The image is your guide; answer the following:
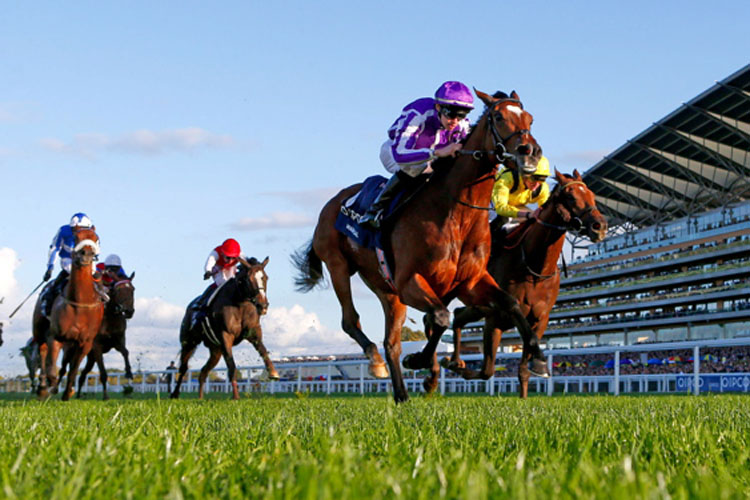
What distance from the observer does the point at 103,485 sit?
2.12m

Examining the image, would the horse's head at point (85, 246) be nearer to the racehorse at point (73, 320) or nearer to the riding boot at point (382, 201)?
the racehorse at point (73, 320)

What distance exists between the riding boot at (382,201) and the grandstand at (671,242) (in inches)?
1789

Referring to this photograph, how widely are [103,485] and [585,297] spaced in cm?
7863

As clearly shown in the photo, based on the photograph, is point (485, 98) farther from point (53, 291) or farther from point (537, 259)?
point (53, 291)

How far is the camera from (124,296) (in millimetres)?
15367

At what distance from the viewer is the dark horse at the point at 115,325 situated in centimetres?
1539

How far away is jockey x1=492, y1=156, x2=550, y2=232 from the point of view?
27.8ft

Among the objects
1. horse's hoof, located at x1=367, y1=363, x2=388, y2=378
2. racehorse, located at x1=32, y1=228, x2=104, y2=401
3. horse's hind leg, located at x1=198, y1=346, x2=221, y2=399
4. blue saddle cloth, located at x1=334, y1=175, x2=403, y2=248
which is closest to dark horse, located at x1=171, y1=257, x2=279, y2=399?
horse's hind leg, located at x1=198, y1=346, x2=221, y2=399

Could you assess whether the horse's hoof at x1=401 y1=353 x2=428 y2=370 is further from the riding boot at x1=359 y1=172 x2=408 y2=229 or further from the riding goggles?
the riding goggles

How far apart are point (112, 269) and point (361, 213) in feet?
33.1

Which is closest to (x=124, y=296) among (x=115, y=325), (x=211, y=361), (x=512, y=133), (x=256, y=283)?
(x=115, y=325)

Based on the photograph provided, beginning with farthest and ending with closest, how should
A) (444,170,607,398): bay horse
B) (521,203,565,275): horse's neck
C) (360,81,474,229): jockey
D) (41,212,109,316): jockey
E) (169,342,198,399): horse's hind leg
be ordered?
(169,342,198,399): horse's hind leg → (41,212,109,316): jockey → (521,203,565,275): horse's neck → (444,170,607,398): bay horse → (360,81,474,229): jockey

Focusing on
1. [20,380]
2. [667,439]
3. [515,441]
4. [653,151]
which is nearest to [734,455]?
[667,439]

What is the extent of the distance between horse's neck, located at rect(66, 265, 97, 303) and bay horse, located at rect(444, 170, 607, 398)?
557 cm
